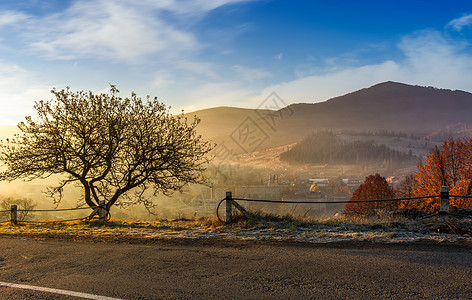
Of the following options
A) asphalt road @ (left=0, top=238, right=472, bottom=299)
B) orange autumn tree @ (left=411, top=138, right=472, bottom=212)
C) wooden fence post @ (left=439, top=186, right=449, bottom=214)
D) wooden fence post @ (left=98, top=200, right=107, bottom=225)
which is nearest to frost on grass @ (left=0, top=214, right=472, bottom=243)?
wooden fence post @ (left=439, top=186, right=449, bottom=214)

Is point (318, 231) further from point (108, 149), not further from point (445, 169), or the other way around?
point (445, 169)

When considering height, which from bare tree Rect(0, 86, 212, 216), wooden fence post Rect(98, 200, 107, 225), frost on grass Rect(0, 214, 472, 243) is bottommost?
frost on grass Rect(0, 214, 472, 243)

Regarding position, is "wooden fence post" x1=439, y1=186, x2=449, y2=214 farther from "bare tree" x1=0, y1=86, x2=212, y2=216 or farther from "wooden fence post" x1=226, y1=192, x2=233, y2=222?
"bare tree" x1=0, y1=86, x2=212, y2=216

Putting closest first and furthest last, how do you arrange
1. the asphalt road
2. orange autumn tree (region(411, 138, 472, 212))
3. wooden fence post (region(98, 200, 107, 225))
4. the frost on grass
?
1. the asphalt road
2. the frost on grass
3. wooden fence post (region(98, 200, 107, 225))
4. orange autumn tree (region(411, 138, 472, 212))

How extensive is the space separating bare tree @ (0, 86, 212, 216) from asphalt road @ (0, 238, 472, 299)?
1011cm

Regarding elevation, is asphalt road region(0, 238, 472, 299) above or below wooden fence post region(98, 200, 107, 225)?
below

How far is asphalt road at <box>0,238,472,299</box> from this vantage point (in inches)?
210

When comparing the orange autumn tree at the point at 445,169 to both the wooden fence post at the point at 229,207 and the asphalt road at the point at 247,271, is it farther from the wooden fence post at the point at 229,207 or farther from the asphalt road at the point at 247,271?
the asphalt road at the point at 247,271

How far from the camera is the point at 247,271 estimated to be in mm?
6465

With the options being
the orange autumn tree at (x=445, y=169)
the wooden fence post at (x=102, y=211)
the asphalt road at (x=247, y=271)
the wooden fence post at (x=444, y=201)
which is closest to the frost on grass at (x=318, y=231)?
the wooden fence post at (x=444, y=201)

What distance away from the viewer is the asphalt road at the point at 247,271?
5.34 meters

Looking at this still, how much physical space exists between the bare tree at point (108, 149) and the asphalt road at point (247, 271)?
10106 millimetres

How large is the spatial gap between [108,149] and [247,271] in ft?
48.2

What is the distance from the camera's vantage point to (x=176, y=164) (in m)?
19.2
